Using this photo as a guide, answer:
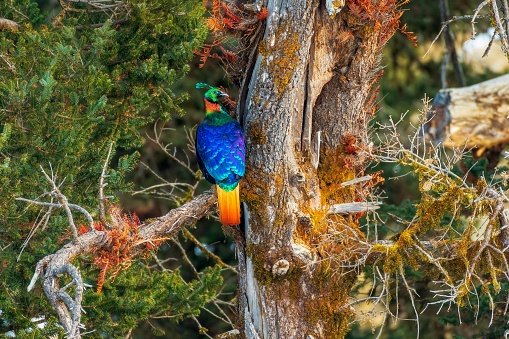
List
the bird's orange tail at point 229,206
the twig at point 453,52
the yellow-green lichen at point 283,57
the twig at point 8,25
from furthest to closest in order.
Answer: the twig at point 453,52 < the twig at point 8,25 < the yellow-green lichen at point 283,57 < the bird's orange tail at point 229,206

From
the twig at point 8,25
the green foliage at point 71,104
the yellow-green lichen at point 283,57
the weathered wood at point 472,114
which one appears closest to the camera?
the yellow-green lichen at point 283,57

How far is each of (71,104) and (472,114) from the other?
3.11m

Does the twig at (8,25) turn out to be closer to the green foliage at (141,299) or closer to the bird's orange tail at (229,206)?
the green foliage at (141,299)

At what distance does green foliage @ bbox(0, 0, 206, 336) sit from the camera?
7.20 m

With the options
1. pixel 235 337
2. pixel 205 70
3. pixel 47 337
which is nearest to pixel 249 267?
pixel 235 337

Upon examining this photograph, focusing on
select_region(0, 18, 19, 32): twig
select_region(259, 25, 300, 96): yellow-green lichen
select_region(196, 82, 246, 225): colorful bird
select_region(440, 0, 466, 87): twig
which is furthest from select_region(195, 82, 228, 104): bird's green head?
select_region(440, 0, 466, 87): twig

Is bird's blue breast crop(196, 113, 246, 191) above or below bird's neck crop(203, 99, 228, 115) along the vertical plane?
below

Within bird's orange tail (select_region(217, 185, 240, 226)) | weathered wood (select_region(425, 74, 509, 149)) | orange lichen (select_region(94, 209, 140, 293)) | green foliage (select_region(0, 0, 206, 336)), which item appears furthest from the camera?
weathered wood (select_region(425, 74, 509, 149))

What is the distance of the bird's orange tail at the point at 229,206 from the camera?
682cm

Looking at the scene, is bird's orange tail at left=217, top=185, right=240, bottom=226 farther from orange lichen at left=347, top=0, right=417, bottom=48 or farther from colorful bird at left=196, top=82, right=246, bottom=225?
orange lichen at left=347, top=0, right=417, bottom=48

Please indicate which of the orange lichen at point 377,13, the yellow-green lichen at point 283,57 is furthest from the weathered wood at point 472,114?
the yellow-green lichen at point 283,57

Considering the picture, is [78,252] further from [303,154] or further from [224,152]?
[303,154]

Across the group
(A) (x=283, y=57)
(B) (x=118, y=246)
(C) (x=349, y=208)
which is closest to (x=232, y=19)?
(A) (x=283, y=57)

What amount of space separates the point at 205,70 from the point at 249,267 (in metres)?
5.67
